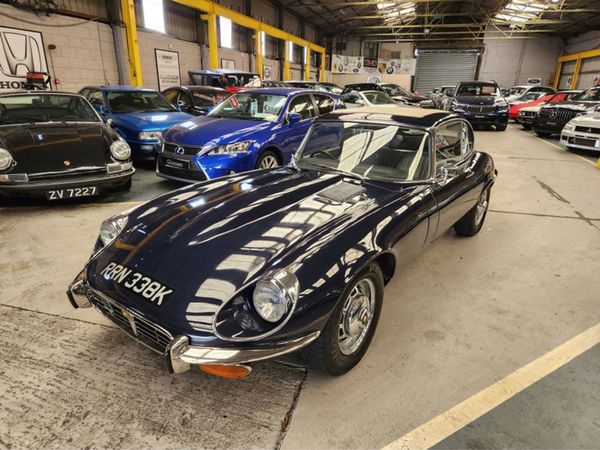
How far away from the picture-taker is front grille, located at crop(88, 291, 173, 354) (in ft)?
5.67

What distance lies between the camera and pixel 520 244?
396 centimetres

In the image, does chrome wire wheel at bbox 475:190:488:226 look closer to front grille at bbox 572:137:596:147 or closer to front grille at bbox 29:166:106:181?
front grille at bbox 29:166:106:181

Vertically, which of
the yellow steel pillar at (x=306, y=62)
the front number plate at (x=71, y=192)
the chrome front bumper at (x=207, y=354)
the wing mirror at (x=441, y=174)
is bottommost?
the front number plate at (x=71, y=192)

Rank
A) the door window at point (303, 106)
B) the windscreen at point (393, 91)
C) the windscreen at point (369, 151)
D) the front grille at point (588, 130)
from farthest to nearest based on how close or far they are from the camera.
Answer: the windscreen at point (393, 91), the front grille at point (588, 130), the door window at point (303, 106), the windscreen at point (369, 151)

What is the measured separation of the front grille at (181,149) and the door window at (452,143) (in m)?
3.09

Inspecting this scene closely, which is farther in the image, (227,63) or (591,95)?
(227,63)

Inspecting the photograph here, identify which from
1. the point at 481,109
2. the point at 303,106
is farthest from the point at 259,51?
the point at 303,106

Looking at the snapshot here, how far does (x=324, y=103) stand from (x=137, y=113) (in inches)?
137

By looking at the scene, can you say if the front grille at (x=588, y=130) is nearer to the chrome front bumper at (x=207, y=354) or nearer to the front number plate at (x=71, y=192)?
the chrome front bumper at (x=207, y=354)

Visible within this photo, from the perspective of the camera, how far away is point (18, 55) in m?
8.92

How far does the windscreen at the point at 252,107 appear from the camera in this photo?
570 cm

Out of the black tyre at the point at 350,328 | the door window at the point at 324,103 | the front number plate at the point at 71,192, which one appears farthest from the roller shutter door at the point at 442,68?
the black tyre at the point at 350,328

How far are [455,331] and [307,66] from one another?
26433 millimetres

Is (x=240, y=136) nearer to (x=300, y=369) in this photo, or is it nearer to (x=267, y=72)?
(x=300, y=369)
